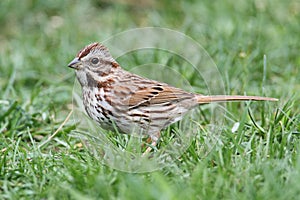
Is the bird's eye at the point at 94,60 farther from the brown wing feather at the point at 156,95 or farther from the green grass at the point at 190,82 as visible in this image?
the green grass at the point at 190,82

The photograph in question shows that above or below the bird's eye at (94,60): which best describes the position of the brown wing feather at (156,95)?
below

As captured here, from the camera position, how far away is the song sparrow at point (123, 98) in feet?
13.9

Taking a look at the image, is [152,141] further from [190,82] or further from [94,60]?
[190,82]

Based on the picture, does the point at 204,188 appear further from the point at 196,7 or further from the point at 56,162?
the point at 196,7

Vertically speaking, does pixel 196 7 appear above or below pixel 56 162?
above

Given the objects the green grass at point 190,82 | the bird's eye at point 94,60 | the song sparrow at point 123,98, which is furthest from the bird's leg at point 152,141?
the bird's eye at point 94,60

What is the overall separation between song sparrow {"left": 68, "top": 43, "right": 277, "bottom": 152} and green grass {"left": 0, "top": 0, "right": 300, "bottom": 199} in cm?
26

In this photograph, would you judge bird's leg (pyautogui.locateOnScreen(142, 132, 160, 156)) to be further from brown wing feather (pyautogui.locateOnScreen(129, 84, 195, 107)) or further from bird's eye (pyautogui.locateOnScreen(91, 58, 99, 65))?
bird's eye (pyautogui.locateOnScreen(91, 58, 99, 65))

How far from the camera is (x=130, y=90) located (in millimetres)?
4402

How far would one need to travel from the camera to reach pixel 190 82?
19.3 ft

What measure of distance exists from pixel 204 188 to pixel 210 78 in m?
2.43

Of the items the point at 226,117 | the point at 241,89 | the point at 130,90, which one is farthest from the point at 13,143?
the point at 241,89

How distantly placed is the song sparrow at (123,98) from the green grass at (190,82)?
0.26 metres

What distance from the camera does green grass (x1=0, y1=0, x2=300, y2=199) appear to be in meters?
3.61
